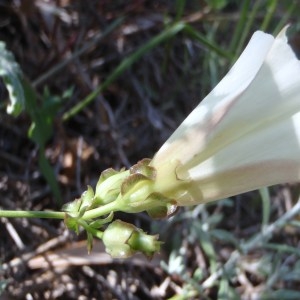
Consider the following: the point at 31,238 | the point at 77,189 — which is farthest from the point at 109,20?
the point at 31,238

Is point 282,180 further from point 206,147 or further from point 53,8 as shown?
point 53,8

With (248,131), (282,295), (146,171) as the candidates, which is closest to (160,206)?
(146,171)

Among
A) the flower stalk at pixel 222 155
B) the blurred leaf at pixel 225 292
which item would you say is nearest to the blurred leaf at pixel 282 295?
the blurred leaf at pixel 225 292

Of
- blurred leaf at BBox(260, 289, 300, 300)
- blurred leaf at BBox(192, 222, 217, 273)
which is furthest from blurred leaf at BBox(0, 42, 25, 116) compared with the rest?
blurred leaf at BBox(260, 289, 300, 300)

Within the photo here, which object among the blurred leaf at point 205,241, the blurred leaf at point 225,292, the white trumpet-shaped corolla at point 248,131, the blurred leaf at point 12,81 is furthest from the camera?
the blurred leaf at point 205,241

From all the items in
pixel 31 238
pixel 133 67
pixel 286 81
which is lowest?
pixel 31 238

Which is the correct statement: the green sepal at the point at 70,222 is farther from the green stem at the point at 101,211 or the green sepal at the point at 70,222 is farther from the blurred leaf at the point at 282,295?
the blurred leaf at the point at 282,295
